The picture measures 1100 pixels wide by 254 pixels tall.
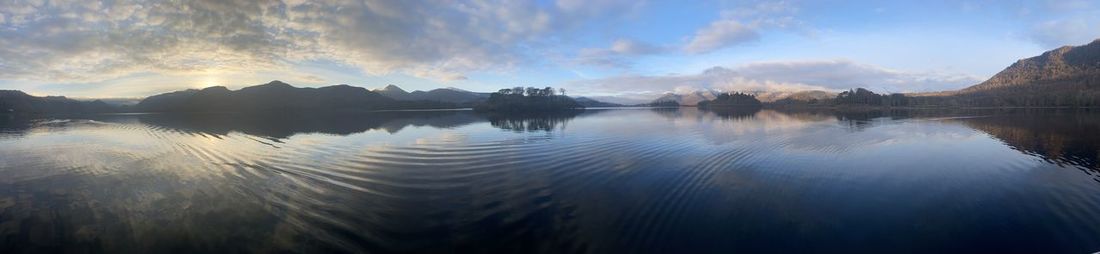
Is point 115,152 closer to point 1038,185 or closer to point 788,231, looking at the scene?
point 788,231

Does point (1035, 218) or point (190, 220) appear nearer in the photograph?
point (190, 220)

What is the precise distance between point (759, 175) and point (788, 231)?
660 centimetres

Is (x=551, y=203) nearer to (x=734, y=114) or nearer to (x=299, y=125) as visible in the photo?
(x=299, y=125)

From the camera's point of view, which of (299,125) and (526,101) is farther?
(526,101)

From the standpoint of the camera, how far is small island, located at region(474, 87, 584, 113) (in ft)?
400

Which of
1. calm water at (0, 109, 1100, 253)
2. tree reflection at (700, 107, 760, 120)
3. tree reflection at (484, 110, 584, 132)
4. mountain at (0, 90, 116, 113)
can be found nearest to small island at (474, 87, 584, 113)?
tree reflection at (700, 107, 760, 120)

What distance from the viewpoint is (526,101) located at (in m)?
131

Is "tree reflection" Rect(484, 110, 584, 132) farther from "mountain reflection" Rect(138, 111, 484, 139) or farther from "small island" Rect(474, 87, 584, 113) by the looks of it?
"small island" Rect(474, 87, 584, 113)

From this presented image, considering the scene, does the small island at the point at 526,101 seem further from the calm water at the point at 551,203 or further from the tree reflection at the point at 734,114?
the calm water at the point at 551,203

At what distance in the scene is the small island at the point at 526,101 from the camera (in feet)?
400

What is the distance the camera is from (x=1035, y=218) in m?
9.69

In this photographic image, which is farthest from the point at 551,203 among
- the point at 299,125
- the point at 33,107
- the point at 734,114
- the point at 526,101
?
the point at 33,107

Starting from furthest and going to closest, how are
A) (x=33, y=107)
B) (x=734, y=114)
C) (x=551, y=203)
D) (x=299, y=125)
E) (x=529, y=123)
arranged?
1. (x=33, y=107)
2. (x=734, y=114)
3. (x=529, y=123)
4. (x=299, y=125)
5. (x=551, y=203)

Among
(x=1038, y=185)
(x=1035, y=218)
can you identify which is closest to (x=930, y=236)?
(x=1035, y=218)
